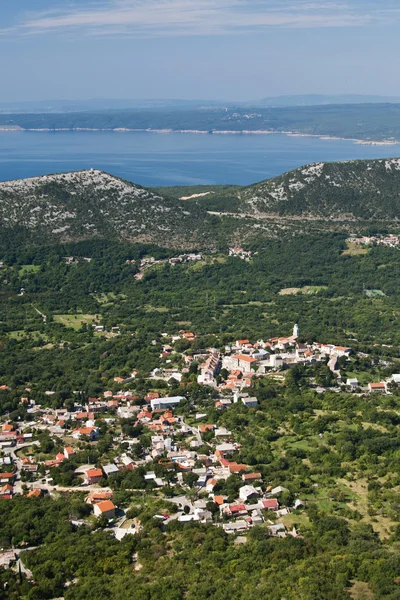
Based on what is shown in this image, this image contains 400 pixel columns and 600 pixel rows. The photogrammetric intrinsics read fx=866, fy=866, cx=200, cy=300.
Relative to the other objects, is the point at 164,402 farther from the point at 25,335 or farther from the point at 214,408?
the point at 25,335

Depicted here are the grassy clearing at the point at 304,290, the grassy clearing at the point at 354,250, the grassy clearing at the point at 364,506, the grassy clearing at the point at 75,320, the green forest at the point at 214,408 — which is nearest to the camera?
the green forest at the point at 214,408

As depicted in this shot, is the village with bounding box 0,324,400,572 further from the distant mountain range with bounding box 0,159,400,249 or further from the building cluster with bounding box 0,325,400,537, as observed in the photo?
the distant mountain range with bounding box 0,159,400,249

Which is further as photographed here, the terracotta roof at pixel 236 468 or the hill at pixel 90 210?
the hill at pixel 90 210

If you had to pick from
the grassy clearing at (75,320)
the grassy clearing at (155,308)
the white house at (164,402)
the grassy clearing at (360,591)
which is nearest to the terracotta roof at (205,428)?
the white house at (164,402)

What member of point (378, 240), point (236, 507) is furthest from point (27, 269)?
point (236, 507)

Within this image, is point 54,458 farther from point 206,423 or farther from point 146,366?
point 146,366

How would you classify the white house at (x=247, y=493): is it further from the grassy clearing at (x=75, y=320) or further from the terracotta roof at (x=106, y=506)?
the grassy clearing at (x=75, y=320)

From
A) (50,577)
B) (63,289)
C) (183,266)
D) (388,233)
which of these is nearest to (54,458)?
(50,577)
